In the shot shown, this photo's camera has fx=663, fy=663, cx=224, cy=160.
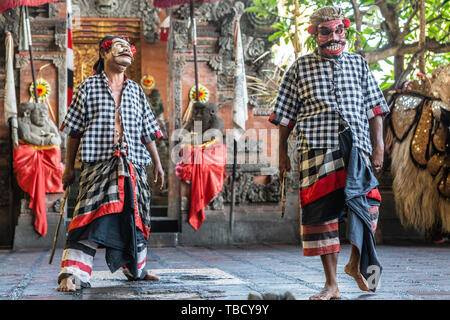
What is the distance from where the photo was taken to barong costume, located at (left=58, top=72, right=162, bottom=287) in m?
4.84

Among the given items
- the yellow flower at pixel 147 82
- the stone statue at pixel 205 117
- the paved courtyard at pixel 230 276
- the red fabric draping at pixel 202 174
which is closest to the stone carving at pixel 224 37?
the stone statue at pixel 205 117

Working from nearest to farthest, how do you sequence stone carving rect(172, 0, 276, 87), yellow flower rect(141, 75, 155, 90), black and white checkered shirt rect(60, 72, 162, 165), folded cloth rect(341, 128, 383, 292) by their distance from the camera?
folded cloth rect(341, 128, 383, 292)
black and white checkered shirt rect(60, 72, 162, 165)
stone carving rect(172, 0, 276, 87)
yellow flower rect(141, 75, 155, 90)

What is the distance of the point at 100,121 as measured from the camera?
5043mm

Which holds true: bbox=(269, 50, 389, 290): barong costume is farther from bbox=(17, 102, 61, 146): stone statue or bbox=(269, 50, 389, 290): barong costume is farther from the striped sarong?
bbox=(17, 102, 61, 146): stone statue

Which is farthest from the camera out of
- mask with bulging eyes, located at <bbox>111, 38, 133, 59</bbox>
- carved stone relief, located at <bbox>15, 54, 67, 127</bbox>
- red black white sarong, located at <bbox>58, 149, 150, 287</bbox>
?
carved stone relief, located at <bbox>15, 54, 67, 127</bbox>

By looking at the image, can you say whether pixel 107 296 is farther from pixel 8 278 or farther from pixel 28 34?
pixel 28 34

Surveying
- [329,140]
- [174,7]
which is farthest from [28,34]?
[329,140]

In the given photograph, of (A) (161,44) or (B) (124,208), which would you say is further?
(A) (161,44)

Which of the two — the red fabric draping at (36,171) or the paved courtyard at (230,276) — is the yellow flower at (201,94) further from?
the paved courtyard at (230,276)

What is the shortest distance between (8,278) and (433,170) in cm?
561

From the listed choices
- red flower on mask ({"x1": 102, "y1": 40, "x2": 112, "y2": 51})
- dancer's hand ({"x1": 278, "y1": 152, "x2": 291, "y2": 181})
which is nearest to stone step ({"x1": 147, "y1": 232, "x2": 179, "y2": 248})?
red flower on mask ({"x1": 102, "y1": 40, "x2": 112, "y2": 51})

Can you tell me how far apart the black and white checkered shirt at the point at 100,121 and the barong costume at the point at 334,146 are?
1261mm

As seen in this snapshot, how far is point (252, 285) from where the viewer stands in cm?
484

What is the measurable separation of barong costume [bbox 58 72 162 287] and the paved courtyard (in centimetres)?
24
